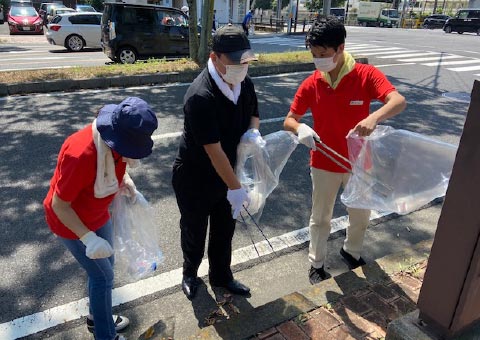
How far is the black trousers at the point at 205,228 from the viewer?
252cm

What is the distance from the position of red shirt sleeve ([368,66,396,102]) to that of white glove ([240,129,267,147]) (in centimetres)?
77

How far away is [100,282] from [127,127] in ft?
2.95

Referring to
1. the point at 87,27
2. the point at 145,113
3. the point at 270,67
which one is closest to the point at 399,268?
the point at 145,113

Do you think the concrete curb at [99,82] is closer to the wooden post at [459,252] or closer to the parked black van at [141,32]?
the parked black van at [141,32]

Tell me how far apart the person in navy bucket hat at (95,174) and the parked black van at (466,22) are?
3349cm

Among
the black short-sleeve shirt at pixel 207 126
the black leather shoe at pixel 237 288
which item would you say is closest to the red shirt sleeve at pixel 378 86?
the black short-sleeve shirt at pixel 207 126

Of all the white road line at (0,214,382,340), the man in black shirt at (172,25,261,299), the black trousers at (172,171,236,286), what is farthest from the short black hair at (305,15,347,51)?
the white road line at (0,214,382,340)

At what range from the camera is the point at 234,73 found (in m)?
2.23

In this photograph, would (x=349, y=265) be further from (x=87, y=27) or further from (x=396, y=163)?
(x=87, y=27)

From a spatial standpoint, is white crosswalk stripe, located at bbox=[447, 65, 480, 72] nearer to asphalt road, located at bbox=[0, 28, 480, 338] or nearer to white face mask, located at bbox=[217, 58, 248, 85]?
asphalt road, located at bbox=[0, 28, 480, 338]

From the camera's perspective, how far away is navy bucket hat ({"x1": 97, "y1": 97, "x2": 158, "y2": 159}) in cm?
183

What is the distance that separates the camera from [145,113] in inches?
→ 73.7

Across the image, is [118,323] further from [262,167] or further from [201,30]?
[201,30]

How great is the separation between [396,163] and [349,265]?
3.19 feet
